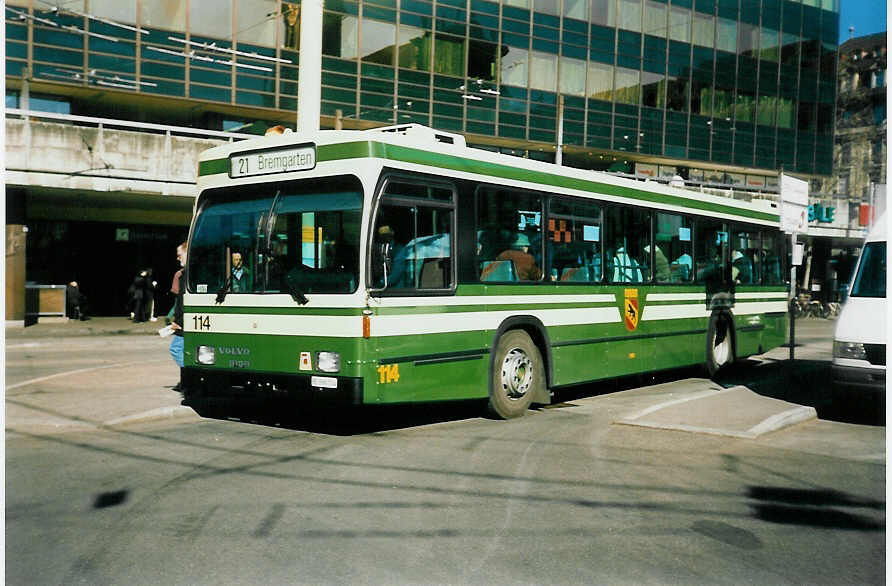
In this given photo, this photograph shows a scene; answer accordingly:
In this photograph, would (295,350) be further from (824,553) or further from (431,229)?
(824,553)

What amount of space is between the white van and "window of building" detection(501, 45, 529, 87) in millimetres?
30665

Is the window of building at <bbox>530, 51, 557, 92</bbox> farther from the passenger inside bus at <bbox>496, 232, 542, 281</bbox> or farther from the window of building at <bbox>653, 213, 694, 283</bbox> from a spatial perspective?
the passenger inside bus at <bbox>496, 232, 542, 281</bbox>

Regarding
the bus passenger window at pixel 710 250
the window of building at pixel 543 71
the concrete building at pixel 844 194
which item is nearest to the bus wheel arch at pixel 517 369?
the bus passenger window at pixel 710 250

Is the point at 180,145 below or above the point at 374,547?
above

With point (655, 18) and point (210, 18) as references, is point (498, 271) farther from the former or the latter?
point (655, 18)

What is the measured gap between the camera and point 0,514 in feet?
17.9

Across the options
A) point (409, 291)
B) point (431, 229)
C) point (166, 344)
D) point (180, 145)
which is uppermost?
point (180, 145)

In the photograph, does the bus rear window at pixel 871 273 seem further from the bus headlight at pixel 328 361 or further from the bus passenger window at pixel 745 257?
the bus headlight at pixel 328 361

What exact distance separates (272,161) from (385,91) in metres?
28.8

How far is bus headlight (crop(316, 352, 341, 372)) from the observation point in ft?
27.1

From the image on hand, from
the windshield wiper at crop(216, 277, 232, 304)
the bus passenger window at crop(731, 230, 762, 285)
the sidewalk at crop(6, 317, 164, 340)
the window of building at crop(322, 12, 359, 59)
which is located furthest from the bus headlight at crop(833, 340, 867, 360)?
the window of building at crop(322, 12, 359, 59)

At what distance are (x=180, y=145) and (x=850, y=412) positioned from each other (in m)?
21.1

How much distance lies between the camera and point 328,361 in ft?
27.3

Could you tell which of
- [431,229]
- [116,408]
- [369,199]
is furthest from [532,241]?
[116,408]
